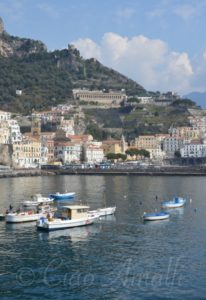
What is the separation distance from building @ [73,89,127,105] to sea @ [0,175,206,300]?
12411cm

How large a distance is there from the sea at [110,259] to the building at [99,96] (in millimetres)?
124114

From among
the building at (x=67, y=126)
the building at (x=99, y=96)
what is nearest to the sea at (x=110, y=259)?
the building at (x=67, y=126)

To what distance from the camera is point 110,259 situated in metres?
27.6

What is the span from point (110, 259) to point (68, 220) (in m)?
10.9

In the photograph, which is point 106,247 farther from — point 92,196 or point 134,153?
point 134,153

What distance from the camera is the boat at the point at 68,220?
36688 millimetres


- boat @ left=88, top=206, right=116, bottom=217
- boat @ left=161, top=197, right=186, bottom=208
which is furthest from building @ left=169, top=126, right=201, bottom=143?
boat @ left=88, top=206, right=116, bottom=217

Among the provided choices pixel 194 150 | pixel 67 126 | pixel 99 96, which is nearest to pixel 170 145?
pixel 194 150

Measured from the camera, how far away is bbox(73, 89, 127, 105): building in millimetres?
167750

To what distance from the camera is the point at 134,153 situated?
133250mm

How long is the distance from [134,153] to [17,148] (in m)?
30.1

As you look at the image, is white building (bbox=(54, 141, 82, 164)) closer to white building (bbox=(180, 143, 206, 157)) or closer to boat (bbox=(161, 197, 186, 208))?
white building (bbox=(180, 143, 206, 157))

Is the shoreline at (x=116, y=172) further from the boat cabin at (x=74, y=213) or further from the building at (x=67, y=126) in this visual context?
the boat cabin at (x=74, y=213)

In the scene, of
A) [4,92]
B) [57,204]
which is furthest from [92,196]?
[4,92]
